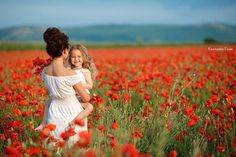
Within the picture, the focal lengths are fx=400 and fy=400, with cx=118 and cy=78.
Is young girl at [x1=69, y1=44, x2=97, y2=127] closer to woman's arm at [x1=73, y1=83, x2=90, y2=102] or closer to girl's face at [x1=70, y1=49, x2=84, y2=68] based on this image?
girl's face at [x1=70, y1=49, x2=84, y2=68]

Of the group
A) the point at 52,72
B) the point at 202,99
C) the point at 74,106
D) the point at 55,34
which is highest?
the point at 55,34

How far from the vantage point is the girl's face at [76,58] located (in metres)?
4.42

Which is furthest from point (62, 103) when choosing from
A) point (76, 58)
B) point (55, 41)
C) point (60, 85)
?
point (76, 58)

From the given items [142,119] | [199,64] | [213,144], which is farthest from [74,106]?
[199,64]

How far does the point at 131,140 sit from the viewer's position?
369 cm

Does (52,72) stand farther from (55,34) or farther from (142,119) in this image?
(142,119)

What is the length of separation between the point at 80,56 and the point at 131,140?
1.24 m

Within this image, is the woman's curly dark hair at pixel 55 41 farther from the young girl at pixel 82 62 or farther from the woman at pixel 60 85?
the young girl at pixel 82 62

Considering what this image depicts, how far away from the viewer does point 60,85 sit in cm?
357

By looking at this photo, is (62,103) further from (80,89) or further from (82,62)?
(82,62)

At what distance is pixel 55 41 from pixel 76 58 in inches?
36.0

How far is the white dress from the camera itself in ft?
11.7

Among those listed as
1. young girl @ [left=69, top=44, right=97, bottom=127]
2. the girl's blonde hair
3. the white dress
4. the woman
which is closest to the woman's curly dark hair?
the woman

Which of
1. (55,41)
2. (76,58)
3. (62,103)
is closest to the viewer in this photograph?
(55,41)
